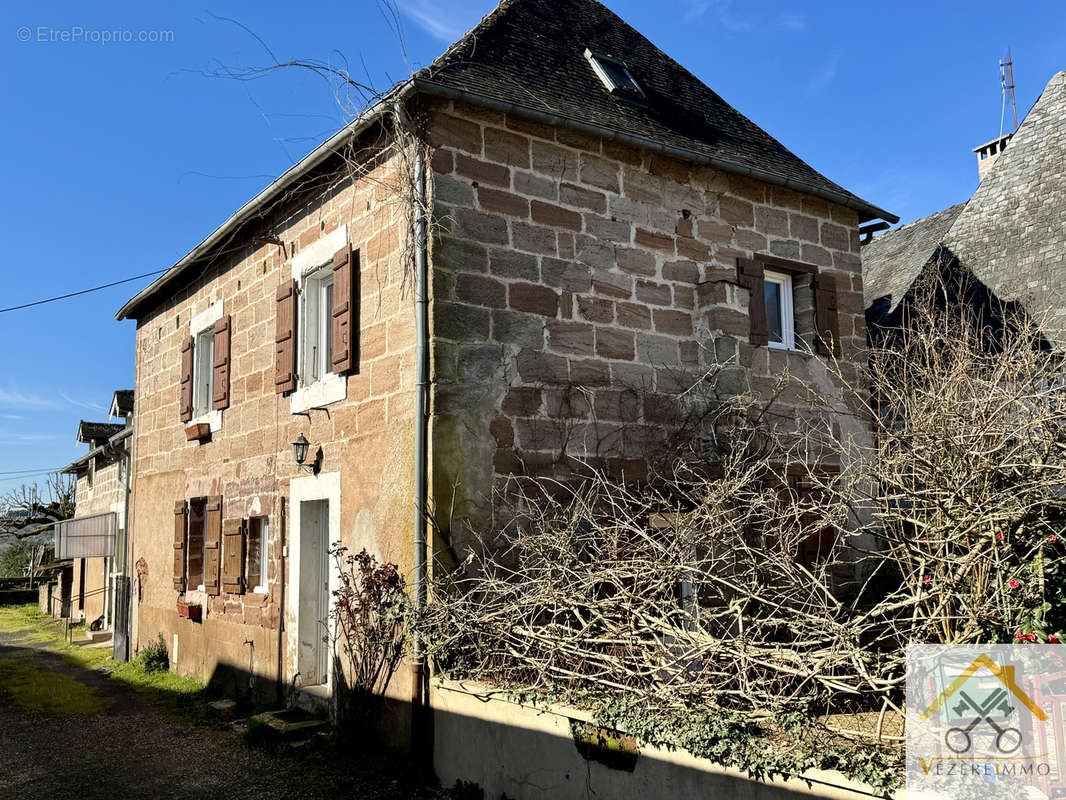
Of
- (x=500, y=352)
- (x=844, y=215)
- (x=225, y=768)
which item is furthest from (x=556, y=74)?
(x=225, y=768)

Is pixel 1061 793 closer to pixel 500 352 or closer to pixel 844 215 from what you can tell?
pixel 500 352

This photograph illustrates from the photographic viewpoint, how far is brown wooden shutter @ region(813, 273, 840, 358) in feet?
27.7

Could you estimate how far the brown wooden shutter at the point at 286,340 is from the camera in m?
8.12

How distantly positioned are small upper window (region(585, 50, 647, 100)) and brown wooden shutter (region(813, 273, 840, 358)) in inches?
97.2

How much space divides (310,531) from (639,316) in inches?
138

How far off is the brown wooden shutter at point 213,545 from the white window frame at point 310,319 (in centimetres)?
223

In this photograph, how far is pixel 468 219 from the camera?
660 centimetres

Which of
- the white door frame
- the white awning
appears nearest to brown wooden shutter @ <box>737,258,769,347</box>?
the white door frame

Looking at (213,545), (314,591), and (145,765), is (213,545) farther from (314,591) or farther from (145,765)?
(145,765)

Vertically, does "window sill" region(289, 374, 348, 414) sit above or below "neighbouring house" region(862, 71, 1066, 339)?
below

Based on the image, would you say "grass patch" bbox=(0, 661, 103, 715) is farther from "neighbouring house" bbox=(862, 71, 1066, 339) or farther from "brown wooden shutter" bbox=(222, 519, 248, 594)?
"neighbouring house" bbox=(862, 71, 1066, 339)

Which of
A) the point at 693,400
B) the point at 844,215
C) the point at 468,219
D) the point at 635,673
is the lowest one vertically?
the point at 635,673

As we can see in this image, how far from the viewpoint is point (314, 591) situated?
799 centimetres

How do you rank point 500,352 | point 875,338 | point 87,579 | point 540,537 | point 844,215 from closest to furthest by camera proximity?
1. point 540,537
2. point 500,352
3. point 844,215
4. point 875,338
5. point 87,579
